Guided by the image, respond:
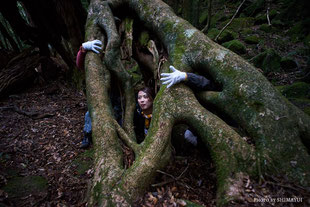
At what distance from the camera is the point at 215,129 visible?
7.38 ft

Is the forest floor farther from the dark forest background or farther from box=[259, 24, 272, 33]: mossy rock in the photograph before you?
box=[259, 24, 272, 33]: mossy rock

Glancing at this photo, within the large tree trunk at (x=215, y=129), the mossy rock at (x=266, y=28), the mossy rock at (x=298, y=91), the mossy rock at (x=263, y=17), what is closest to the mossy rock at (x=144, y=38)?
the large tree trunk at (x=215, y=129)

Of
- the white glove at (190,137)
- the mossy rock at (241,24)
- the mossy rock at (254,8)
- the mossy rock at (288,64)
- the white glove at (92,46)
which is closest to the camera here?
the white glove at (190,137)

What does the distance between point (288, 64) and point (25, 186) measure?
773 centimetres

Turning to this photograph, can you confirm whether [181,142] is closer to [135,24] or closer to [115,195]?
[115,195]

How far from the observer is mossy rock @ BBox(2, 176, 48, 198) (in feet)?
7.95

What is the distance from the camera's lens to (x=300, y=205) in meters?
1.76

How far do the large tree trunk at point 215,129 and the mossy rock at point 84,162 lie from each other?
94 centimetres

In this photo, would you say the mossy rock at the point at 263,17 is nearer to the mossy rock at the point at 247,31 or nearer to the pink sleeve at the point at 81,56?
the mossy rock at the point at 247,31

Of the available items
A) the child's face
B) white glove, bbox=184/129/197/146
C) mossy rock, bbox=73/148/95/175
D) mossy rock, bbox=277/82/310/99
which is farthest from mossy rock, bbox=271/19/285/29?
mossy rock, bbox=73/148/95/175

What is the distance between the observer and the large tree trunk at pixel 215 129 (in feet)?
6.55

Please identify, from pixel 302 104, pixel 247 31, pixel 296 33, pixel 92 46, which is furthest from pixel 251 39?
pixel 92 46

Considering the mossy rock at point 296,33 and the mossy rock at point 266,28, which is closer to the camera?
the mossy rock at point 296,33

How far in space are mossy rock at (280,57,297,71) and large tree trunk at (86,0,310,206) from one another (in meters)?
4.50
